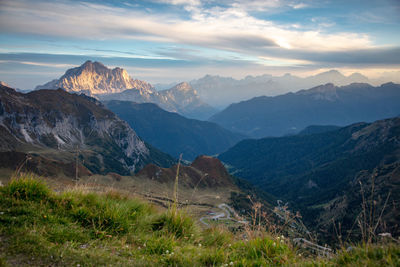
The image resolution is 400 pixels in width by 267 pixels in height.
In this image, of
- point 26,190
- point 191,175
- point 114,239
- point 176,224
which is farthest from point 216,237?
point 191,175

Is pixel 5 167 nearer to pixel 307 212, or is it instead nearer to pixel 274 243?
pixel 274 243

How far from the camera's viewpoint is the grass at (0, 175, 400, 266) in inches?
221

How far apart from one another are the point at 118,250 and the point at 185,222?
91.2 inches

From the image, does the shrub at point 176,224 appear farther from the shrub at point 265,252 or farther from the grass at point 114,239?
the shrub at point 265,252

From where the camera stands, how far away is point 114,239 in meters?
6.93

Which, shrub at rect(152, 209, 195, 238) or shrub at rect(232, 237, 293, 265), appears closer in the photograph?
shrub at rect(232, 237, 293, 265)

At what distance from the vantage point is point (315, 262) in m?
5.66

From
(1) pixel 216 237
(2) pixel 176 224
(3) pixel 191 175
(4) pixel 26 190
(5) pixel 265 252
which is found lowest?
(3) pixel 191 175

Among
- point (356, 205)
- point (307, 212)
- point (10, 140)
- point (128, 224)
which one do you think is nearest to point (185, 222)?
point (128, 224)

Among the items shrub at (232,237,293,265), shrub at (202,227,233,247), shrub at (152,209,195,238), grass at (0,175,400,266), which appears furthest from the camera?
shrub at (152,209,195,238)

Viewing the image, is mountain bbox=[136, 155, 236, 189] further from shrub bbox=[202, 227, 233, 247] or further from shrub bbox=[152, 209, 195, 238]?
shrub bbox=[152, 209, 195, 238]

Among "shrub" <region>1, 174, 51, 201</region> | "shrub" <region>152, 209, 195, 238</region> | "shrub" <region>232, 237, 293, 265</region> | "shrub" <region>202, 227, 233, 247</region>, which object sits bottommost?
"shrub" <region>202, 227, 233, 247</region>

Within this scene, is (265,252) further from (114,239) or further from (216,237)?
(114,239)

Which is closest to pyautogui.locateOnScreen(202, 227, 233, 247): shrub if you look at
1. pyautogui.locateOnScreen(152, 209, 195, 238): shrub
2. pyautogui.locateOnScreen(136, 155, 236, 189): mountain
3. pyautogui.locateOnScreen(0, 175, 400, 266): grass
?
pyautogui.locateOnScreen(0, 175, 400, 266): grass
